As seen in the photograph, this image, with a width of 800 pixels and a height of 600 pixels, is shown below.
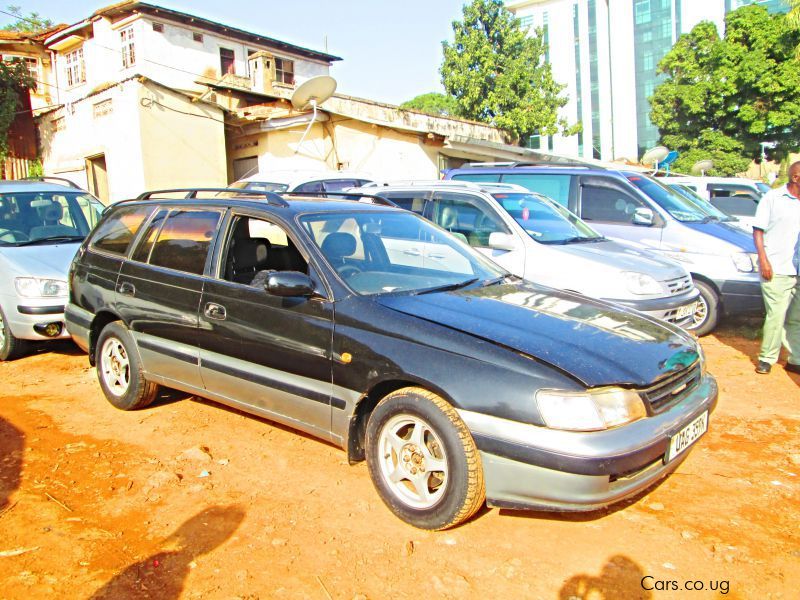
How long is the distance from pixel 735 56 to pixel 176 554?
32627 millimetres

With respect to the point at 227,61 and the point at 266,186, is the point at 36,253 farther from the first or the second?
the point at 227,61

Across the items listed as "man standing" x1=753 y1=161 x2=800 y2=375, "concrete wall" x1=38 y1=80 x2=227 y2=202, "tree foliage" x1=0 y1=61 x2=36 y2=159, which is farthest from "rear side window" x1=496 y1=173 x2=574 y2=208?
"tree foliage" x1=0 y1=61 x2=36 y2=159

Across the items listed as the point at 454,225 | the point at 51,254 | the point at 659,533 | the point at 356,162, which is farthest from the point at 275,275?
the point at 356,162

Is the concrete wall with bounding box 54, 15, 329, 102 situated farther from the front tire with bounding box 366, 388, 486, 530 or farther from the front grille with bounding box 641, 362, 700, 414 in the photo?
the front grille with bounding box 641, 362, 700, 414

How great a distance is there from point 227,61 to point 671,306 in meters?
23.1

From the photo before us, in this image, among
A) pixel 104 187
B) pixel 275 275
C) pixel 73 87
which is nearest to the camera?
pixel 275 275

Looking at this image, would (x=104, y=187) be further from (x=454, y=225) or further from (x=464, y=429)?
(x=464, y=429)

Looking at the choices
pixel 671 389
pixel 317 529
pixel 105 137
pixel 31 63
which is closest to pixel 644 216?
pixel 671 389

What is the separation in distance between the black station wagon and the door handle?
0.04 ft

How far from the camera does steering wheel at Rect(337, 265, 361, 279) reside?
3.67m

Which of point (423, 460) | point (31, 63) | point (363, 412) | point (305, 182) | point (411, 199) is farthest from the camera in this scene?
point (31, 63)

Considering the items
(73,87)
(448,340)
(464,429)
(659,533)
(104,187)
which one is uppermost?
(73,87)

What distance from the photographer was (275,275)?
3.52 meters

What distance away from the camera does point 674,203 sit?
7.99 metres
